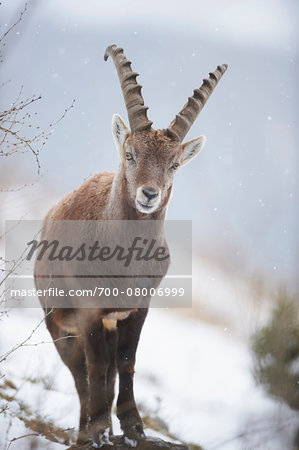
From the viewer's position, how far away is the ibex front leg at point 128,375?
4.66 metres

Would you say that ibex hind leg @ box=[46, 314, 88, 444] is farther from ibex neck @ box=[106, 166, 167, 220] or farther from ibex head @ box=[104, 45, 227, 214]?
ibex head @ box=[104, 45, 227, 214]

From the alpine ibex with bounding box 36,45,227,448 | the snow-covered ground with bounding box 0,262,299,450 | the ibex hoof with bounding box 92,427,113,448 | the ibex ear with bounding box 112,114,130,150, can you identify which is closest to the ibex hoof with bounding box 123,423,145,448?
the alpine ibex with bounding box 36,45,227,448

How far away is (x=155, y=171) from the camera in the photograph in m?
4.53

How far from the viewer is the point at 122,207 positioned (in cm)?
478

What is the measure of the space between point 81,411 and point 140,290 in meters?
1.66

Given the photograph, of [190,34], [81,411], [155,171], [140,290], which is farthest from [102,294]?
[190,34]

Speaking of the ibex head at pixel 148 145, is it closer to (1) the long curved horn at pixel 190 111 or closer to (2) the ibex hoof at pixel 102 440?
(1) the long curved horn at pixel 190 111

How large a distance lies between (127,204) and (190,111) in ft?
3.68

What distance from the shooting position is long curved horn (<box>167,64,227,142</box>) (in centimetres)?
487

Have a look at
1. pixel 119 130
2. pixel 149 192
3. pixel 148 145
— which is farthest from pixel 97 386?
pixel 119 130

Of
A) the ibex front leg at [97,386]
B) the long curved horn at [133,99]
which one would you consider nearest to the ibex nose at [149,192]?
the long curved horn at [133,99]

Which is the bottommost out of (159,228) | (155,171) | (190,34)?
(159,228)

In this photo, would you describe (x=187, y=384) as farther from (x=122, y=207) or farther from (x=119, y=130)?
(x=119, y=130)

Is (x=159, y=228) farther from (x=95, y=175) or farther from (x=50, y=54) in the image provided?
(x=50, y=54)
